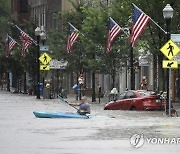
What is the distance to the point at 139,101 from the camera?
3941cm

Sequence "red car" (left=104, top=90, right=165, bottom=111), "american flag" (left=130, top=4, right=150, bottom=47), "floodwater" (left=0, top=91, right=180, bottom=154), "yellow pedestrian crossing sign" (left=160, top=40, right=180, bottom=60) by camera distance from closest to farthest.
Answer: "floodwater" (left=0, top=91, right=180, bottom=154)
"yellow pedestrian crossing sign" (left=160, top=40, right=180, bottom=60)
"american flag" (left=130, top=4, right=150, bottom=47)
"red car" (left=104, top=90, right=165, bottom=111)

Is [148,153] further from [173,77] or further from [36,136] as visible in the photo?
[173,77]

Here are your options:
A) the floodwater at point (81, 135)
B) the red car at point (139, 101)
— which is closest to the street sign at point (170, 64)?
the floodwater at point (81, 135)

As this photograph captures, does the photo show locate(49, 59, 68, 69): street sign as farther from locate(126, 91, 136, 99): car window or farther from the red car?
locate(126, 91, 136, 99): car window

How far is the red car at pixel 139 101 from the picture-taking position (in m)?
39.2

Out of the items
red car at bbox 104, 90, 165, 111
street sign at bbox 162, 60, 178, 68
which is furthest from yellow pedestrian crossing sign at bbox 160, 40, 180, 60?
red car at bbox 104, 90, 165, 111

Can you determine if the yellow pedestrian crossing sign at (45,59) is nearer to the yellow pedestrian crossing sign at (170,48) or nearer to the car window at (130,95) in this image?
the car window at (130,95)

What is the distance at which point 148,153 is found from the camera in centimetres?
1756

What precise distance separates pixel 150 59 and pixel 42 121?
81.9ft

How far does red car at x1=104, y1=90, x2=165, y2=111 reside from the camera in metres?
39.2

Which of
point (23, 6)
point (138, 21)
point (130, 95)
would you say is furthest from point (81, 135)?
point (23, 6)

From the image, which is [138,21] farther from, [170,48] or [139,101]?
[170,48]

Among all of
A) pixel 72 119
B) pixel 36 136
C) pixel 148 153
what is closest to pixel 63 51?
pixel 72 119

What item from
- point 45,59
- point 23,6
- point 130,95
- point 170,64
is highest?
point 23,6
